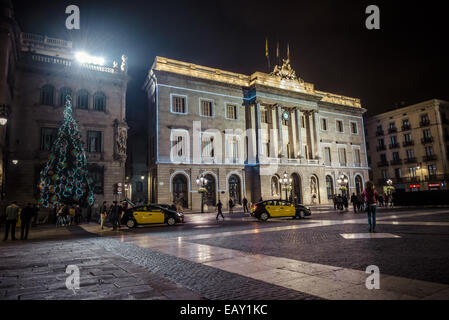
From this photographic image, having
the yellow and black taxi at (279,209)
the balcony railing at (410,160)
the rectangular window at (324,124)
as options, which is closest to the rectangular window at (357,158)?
the rectangular window at (324,124)

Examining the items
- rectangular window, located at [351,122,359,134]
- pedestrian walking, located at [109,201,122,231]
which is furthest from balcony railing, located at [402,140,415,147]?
pedestrian walking, located at [109,201,122,231]

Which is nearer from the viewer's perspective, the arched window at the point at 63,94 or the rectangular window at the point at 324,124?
the arched window at the point at 63,94

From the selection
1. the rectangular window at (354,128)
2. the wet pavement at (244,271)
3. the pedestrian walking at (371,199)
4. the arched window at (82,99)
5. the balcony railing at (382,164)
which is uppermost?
the rectangular window at (354,128)

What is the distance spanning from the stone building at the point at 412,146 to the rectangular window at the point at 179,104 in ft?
136

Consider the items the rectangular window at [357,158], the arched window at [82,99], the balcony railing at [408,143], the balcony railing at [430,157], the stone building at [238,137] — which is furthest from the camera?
the balcony railing at [408,143]

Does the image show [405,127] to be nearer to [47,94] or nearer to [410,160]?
[410,160]

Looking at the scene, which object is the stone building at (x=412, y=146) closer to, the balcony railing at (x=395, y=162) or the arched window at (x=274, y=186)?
the balcony railing at (x=395, y=162)

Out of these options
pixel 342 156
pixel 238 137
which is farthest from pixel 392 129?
pixel 238 137

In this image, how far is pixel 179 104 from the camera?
3516 cm

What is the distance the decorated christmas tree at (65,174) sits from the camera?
2254 cm

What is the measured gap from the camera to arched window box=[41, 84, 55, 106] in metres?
26.8

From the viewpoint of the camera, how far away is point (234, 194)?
37.4 metres
